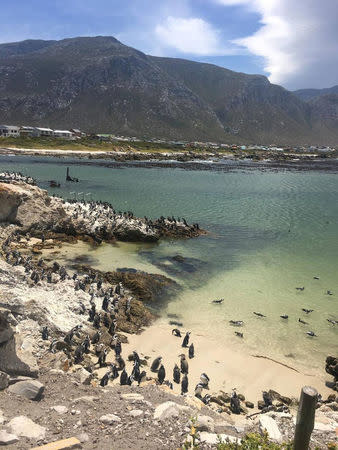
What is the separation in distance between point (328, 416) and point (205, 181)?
77.2m

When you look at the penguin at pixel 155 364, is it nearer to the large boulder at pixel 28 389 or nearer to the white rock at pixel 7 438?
the large boulder at pixel 28 389

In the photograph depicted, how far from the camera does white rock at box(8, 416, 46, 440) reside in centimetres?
758

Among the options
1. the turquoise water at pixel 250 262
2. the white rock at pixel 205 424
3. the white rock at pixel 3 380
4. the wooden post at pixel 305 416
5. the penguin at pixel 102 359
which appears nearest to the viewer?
the wooden post at pixel 305 416

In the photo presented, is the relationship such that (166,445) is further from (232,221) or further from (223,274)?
(232,221)

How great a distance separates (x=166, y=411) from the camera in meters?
9.07

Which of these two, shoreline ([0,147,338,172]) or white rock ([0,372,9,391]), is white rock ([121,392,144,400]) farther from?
shoreline ([0,147,338,172])

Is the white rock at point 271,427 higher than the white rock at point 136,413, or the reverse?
the white rock at point 136,413

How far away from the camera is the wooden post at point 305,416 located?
20.0ft

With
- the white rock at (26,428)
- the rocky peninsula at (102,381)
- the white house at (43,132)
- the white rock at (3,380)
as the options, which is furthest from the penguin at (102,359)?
the white house at (43,132)

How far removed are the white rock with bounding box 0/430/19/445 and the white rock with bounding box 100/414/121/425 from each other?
1.97 meters

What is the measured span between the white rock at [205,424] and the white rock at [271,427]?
1.28 metres

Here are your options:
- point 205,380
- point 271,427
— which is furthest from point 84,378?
point 271,427

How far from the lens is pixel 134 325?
18.6m

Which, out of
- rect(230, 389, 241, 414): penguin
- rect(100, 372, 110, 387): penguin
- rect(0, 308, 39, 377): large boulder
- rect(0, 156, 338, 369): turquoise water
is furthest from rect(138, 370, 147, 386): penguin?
rect(0, 156, 338, 369): turquoise water
